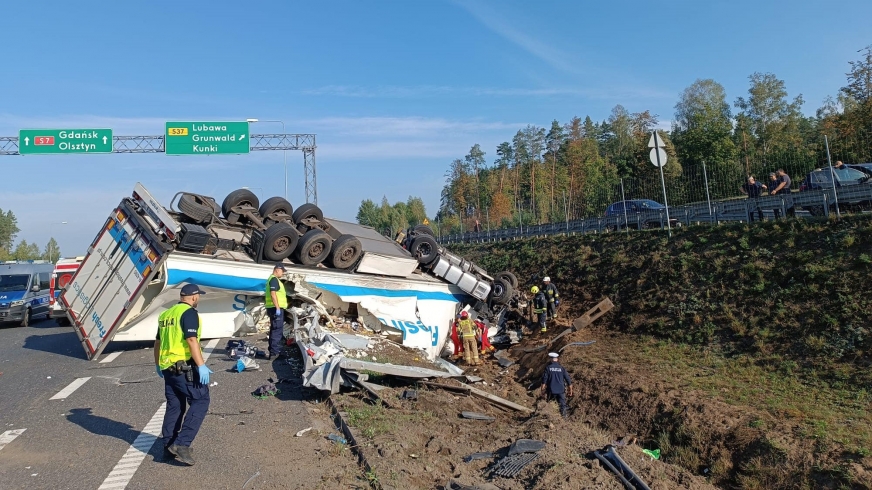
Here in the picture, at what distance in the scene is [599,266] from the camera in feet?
49.0

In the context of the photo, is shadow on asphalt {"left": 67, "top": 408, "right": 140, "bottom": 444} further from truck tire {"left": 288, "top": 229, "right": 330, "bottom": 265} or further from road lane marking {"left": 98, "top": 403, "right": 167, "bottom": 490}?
truck tire {"left": 288, "top": 229, "right": 330, "bottom": 265}

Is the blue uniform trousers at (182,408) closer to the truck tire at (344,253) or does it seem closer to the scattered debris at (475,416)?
the scattered debris at (475,416)

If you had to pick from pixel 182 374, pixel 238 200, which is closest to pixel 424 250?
pixel 238 200

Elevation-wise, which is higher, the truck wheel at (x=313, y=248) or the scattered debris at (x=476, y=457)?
the truck wheel at (x=313, y=248)

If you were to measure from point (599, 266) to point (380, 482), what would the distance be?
38.1 feet

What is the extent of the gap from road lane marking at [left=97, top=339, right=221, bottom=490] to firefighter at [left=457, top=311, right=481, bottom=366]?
671 cm

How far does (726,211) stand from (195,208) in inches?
434

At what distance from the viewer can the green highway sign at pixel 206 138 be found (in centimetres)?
2298

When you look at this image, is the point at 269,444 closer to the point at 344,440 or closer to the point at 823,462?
the point at 344,440

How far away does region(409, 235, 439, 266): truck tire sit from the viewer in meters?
12.6

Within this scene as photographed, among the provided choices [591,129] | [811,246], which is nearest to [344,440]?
[811,246]

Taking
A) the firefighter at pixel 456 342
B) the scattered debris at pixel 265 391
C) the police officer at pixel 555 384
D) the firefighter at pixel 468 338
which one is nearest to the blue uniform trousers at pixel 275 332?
the scattered debris at pixel 265 391

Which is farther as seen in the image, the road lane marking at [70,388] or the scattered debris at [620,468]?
the road lane marking at [70,388]

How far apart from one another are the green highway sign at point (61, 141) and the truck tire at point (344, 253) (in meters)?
16.9
